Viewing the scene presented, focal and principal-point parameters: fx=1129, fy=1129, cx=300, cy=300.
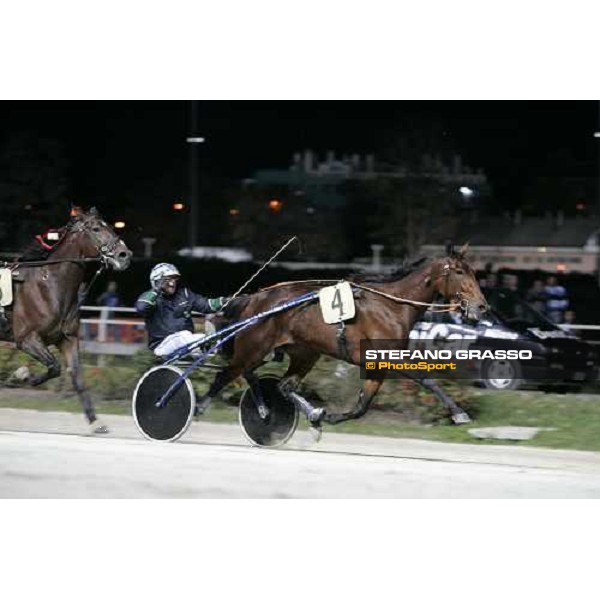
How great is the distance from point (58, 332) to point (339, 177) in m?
Result: 3.72

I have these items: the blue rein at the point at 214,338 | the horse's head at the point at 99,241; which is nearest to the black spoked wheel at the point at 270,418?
the blue rein at the point at 214,338

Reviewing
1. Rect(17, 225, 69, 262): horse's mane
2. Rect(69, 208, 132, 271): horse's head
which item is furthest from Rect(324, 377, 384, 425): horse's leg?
Rect(17, 225, 69, 262): horse's mane

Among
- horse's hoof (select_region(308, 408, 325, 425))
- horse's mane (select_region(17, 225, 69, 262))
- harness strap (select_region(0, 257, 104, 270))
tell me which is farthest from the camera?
horse's mane (select_region(17, 225, 69, 262))

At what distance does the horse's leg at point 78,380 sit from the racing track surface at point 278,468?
8.2 inches

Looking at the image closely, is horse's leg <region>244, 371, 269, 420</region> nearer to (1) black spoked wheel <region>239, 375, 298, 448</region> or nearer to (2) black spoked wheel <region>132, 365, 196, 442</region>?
(1) black spoked wheel <region>239, 375, 298, 448</region>

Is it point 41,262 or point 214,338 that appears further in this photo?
point 41,262

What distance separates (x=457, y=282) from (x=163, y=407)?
2898 mm

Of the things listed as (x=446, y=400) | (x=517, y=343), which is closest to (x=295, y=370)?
(x=446, y=400)

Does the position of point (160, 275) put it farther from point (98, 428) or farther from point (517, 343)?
point (517, 343)

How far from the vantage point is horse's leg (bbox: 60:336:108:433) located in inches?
438

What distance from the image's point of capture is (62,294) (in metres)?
11.3

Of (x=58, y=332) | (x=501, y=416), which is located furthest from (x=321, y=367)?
(x=58, y=332)

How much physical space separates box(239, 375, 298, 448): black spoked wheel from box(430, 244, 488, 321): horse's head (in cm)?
173

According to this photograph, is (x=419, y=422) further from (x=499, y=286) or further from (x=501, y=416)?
(x=499, y=286)
